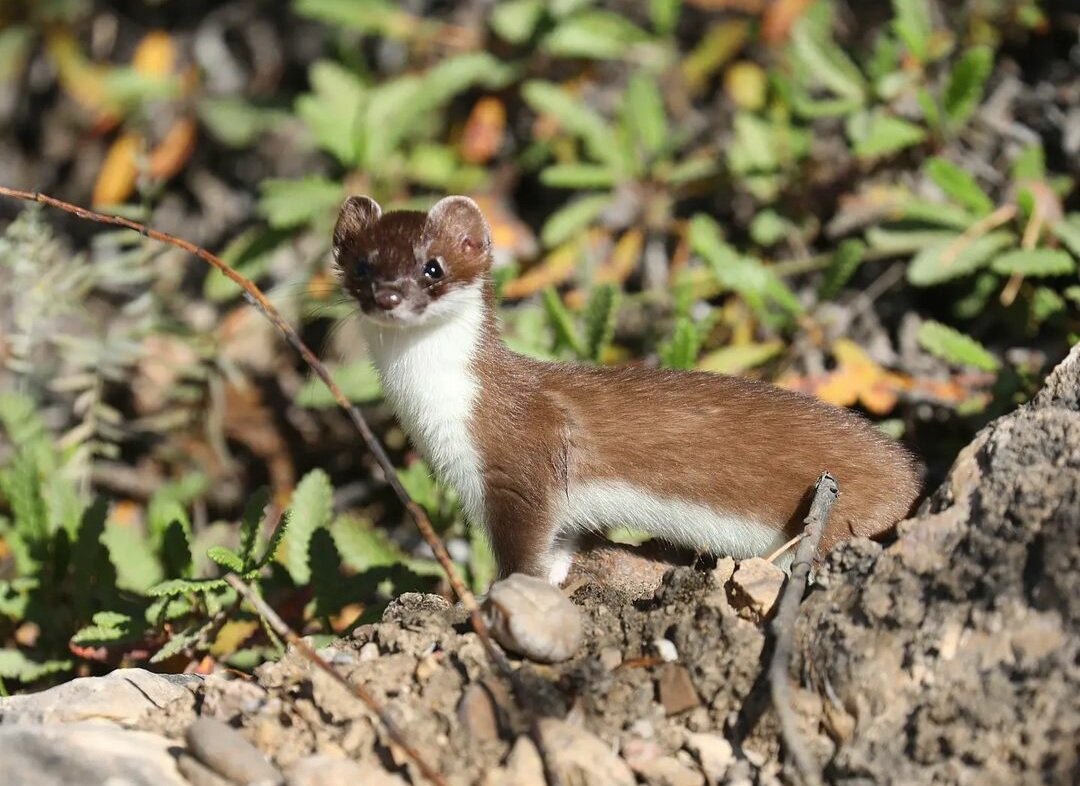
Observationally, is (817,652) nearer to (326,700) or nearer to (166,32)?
(326,700)

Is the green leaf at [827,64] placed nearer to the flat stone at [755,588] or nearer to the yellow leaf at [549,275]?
the yellow leaf at [549,275]

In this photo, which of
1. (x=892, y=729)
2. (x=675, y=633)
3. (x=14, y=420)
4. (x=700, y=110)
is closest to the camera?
(x=892, y=729)

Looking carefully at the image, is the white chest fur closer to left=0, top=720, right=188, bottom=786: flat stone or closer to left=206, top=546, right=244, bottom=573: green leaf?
left=206, top=546, right=244, bottom=573: green leaf

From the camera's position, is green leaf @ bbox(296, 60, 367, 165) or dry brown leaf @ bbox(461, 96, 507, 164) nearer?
green leaf @ bbox(296, 60, 367, 165)

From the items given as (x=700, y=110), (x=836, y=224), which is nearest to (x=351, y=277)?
(x=836, y=224)

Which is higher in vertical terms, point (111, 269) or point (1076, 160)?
point (1076, 160)

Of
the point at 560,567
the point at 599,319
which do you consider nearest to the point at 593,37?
the point at 599,319

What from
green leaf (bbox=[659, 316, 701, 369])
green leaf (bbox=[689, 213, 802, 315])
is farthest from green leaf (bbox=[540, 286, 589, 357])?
green leaf (bbox=[689, 213, 802, 315])

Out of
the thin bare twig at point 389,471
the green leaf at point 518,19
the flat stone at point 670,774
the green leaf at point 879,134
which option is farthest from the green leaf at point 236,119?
the flat stone at point 670,774
